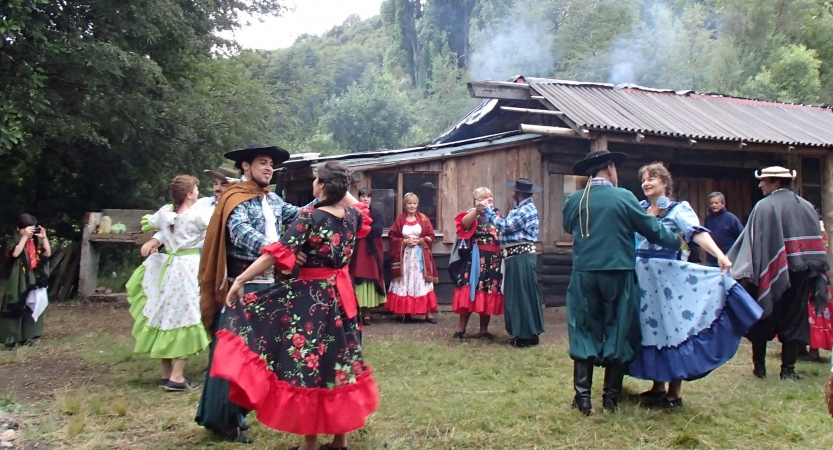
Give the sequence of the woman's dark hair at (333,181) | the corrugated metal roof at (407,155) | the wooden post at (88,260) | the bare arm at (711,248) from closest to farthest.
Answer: the woman's dark hair at (333,181) < the bare arm at (711,248) < the corrugated metal roof at (407,155) < the wooden post at (88,260)

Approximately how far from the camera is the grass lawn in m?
4.02

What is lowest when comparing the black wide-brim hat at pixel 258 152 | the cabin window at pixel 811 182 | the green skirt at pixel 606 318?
the green skirt at pixel 606 318

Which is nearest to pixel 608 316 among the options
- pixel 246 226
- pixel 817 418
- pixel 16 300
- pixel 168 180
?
pixel 817 418

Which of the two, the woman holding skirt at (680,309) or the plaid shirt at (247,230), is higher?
the plaid shirt at (247,230)

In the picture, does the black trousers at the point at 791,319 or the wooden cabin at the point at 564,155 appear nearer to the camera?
the black trousers at the point at 791,319

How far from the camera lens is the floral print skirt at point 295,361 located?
3430 mm

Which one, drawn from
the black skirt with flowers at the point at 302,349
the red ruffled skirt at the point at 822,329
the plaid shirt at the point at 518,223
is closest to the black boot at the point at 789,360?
the red ruffled skirt at the point at 822,329

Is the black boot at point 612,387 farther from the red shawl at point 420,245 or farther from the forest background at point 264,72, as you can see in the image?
the forest background at point 264,72

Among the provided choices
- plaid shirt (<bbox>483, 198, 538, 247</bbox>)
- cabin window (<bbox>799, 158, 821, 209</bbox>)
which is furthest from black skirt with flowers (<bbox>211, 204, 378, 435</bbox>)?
cabin window (<bbox>799, 158, 821, 209</bbox>)

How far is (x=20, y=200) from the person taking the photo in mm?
14469

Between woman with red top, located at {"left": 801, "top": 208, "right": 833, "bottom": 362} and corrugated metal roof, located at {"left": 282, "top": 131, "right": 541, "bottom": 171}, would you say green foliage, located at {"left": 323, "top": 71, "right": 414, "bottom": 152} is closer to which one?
corrugated metal roof, located at {"left": 282, "top": 131, "right": 541, "bottom": 171}

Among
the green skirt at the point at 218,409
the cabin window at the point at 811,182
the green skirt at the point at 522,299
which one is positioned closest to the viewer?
the green skirt at the point at 218,409

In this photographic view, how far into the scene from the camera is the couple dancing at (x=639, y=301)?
171 inches

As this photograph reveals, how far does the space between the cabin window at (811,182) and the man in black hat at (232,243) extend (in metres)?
12.7
